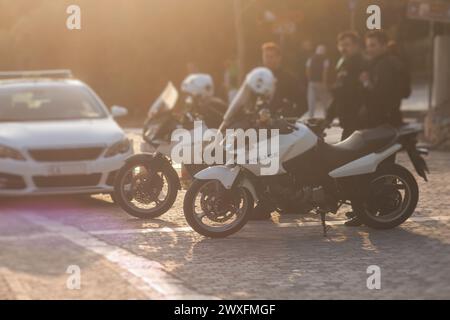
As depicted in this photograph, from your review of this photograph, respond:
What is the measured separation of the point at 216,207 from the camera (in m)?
10.6

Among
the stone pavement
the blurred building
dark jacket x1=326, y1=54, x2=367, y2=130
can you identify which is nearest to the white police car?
the stone pavement

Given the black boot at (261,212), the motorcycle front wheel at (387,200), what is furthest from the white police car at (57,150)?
the motorcycle front wheel at (387,200)

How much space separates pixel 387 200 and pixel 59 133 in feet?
13.0

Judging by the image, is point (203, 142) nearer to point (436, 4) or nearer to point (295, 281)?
point (295, 281)

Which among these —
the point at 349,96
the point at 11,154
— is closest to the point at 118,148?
the point at 11,154

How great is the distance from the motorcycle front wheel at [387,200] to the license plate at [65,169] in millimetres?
3235

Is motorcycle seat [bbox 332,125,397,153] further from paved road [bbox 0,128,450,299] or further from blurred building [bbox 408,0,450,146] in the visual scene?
blurred building [bbox 408,0,450,146]

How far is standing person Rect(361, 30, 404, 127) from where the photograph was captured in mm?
13602

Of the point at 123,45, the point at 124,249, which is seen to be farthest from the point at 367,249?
the point at 123,45

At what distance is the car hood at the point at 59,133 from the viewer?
12.9m

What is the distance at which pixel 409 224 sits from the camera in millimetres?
11391

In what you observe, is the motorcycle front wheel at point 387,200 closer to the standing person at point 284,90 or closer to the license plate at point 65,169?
the standing person at point 284,90

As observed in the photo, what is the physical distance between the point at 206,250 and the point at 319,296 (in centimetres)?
216

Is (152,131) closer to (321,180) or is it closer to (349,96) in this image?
(349,96)
